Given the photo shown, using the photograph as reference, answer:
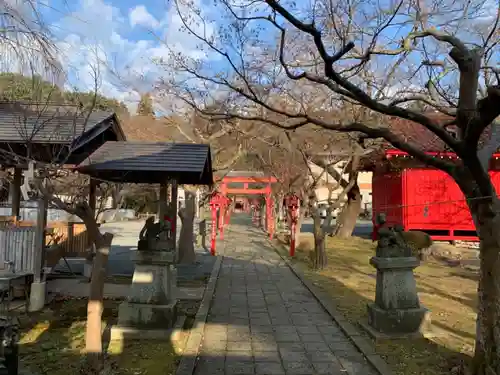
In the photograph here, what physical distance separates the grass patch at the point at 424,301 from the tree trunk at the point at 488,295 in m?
0.72

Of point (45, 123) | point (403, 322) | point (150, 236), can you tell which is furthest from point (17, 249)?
point (403, 322)

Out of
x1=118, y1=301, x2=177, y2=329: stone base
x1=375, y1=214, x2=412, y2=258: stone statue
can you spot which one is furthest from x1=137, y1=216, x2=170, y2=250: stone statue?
x1=375, y1=214, x2=412, y2=258: stone statue

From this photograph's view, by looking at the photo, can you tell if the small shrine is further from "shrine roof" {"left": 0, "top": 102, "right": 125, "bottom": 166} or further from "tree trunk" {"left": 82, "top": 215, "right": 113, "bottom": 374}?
"tree trunk" {"left": 82, "top": 215, "right": 113, "bottom": 374}

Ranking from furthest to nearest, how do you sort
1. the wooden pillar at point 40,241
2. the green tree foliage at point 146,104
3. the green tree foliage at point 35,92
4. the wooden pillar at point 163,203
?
the green tree foliage at point 146,104 → the wooden pillar at point 163,203 → the wooden pillar at point 40,241 → the green tree foliage at point 35,92

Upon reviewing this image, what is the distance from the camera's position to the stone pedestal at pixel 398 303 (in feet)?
19.7

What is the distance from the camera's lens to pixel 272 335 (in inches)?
248

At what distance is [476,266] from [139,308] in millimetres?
11104

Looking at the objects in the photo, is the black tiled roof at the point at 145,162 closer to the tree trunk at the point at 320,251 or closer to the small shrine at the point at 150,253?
the small shrine at the point at 150,253

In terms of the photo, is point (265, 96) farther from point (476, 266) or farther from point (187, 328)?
point (476, 266)

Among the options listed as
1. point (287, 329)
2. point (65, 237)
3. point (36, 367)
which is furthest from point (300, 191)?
point (36, 367)

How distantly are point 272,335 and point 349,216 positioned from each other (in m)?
16.9

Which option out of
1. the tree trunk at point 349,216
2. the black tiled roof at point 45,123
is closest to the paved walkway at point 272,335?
the black tiled roof at point 45,123

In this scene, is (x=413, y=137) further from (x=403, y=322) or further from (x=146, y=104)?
(x=403, y=322)

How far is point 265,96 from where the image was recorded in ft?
26.4
